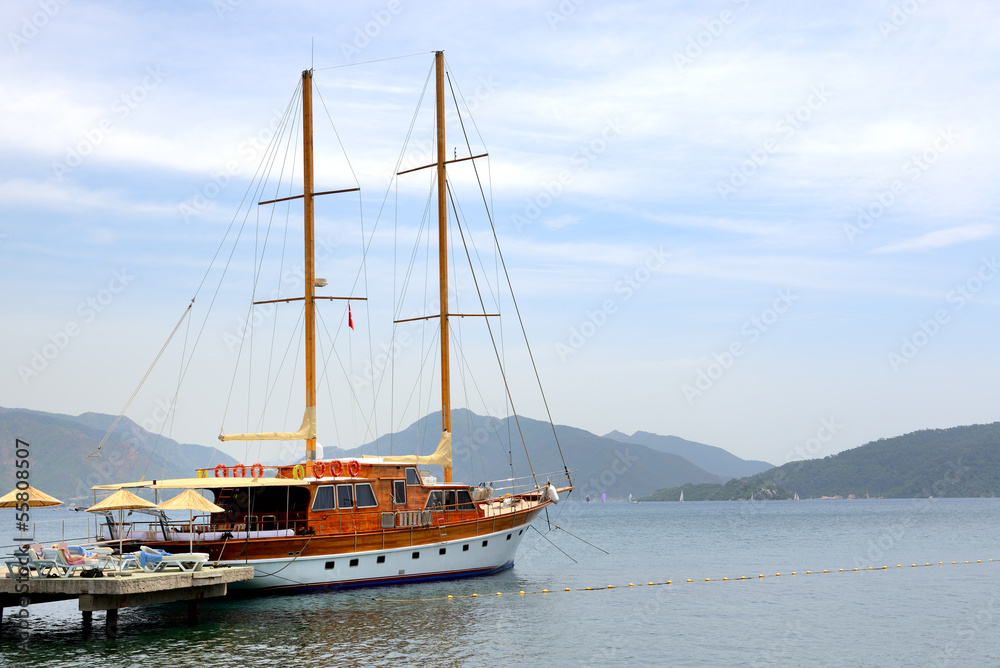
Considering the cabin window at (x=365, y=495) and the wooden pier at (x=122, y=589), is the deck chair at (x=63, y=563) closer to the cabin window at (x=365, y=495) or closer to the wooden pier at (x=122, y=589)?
the wooden pier at (x=122, y=589)

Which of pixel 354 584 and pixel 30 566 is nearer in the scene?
pixel 30 566

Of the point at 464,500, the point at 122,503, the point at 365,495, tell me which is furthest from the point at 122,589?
the point at 464,500

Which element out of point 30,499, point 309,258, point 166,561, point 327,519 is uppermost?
point 309,258

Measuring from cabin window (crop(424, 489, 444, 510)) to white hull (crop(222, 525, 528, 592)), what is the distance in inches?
54.8

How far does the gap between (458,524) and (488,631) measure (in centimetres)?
904

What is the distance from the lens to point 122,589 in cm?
2245

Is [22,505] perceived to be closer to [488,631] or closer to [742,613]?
[488,631]

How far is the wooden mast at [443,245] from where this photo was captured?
1500 inches

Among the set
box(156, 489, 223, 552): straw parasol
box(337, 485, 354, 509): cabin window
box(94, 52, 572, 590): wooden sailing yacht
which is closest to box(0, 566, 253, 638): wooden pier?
box(156, 489, 223, 552): straw parasol

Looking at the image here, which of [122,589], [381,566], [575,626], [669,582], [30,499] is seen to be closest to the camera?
[122,589]

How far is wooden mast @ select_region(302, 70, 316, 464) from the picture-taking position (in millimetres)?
33750

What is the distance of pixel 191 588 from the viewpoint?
24594 millimetres

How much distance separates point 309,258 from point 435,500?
10.1m

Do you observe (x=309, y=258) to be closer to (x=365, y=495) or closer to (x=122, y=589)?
(x=365, y=495)
